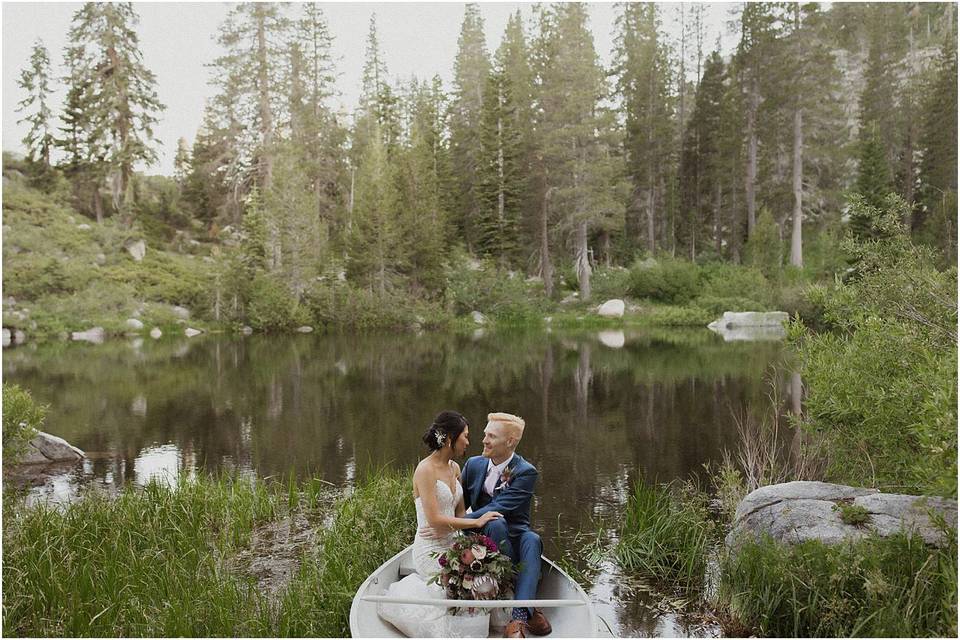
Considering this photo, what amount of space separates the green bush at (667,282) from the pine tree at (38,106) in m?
28.1

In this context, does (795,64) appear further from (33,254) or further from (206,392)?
(33,254)

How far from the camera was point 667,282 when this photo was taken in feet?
108

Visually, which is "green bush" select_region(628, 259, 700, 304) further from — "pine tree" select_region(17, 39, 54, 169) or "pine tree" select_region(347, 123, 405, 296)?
"pine tree" select_region(17, 39, 54, 169)

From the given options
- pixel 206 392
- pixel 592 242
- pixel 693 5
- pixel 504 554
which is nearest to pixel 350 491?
pixel 504 554

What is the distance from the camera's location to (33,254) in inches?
1133

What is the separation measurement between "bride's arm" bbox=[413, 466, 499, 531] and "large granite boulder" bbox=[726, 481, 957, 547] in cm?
205

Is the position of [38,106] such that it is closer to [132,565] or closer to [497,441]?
[132,565]

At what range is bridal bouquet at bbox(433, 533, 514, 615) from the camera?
3.69m

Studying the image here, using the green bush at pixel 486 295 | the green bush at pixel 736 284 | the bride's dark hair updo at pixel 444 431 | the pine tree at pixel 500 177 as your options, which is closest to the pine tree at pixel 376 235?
→ the green bush at pixel 486 295

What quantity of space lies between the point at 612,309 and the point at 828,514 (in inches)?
1094

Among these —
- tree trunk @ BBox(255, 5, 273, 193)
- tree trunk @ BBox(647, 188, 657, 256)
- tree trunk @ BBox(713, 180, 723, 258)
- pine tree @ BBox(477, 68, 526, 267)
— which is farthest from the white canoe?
tree trunk @ BBox(647, 188, 657, 256)

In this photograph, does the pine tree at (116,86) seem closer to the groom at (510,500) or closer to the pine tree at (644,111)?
the pine tree at (644,111)

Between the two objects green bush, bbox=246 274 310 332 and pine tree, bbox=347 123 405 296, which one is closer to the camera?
green bush, bbox=246 274 310 332

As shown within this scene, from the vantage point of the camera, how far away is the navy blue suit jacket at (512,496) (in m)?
4.05
